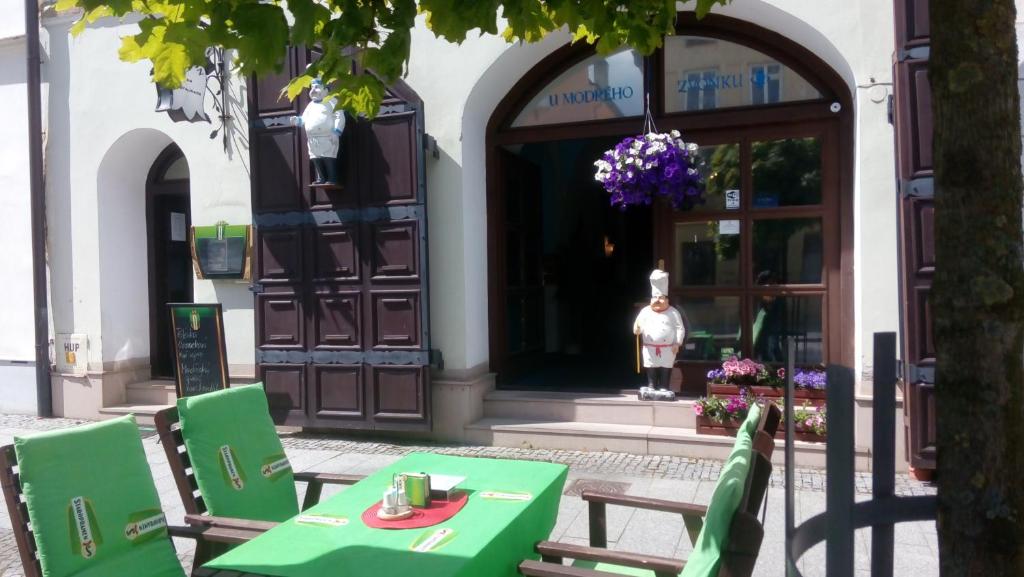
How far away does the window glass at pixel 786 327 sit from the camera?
24.0ft

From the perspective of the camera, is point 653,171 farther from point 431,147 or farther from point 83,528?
point 83,528

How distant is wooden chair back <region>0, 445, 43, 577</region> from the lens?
9.45 ft

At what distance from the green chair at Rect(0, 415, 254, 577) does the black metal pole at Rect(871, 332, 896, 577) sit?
7.62ft

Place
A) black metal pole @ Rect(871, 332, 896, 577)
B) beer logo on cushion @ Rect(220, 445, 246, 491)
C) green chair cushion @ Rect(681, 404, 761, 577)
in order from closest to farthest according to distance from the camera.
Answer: black metal pole @ Rect(871, 332, 896, 577) → green chair cushion @ Rect(681, 404, 761, 577) → beer logo on cushion @ Rect(220, 445, 246, 491)

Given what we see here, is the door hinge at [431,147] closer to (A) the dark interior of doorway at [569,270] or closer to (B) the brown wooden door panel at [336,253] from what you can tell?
(B) the brown wooden door panel at [336,253]

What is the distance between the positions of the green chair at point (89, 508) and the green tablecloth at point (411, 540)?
0.43 meters

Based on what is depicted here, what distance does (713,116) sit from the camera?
297 inches

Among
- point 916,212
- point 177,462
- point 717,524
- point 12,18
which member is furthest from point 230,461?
point 12,18

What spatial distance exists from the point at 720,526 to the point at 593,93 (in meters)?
6.54

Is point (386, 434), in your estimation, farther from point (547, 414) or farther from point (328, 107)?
point (328, 107)

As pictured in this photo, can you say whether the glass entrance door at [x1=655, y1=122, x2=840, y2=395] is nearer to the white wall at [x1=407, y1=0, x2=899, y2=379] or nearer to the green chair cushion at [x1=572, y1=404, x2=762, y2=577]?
the white wall at [x1=407, y1=0, x2=899, y2=379]

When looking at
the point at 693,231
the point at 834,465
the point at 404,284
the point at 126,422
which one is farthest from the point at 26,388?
the point at 834,465

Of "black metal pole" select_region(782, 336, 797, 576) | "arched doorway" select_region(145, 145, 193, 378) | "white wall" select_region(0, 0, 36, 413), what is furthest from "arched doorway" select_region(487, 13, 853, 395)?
"black metal pole" select_region(782, 336, 797, 576)

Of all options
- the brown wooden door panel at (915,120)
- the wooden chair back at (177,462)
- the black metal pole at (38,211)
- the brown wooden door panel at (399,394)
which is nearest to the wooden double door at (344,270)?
the brown wooden door panel at (399,394)
